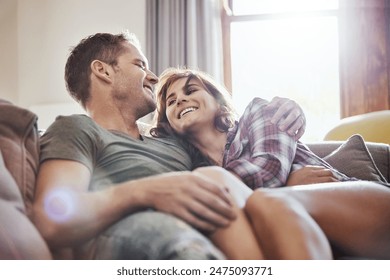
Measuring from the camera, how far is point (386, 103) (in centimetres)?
120

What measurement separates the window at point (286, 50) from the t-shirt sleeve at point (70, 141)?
413mm

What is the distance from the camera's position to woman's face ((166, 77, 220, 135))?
38.3 inches

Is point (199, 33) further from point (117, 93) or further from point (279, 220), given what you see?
point (279, 220)

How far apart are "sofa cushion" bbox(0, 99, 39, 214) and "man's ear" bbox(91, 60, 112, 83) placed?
147mm

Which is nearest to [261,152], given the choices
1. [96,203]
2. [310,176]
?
[310,176]

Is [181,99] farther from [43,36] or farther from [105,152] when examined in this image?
[43,36]

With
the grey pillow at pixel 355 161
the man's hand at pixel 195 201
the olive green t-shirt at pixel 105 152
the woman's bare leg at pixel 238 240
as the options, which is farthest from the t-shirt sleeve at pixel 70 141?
the grey pillow at pixel 355 161

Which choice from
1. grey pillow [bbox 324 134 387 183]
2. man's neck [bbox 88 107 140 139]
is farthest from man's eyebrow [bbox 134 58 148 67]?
grey pillow [bbox 324 134 387 183]

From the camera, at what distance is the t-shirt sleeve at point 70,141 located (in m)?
0.82

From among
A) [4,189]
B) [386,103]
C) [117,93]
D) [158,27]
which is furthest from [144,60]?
[386,103]

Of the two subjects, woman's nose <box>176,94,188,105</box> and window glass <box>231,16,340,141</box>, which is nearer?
woman's nose <box>176,94,188,105</box>

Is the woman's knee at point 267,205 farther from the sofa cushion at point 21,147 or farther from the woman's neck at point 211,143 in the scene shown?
the sofa cushion at point 21,147

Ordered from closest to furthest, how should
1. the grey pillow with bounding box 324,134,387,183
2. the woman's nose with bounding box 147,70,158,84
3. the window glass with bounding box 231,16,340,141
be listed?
the woman's nose with bounding box 147,70,158,84
the grey pillow with bounding box 324,134,387,183
the window glass with bounding box 231,16,340,141

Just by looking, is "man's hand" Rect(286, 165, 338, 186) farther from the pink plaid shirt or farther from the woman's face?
Result: the woman's face
